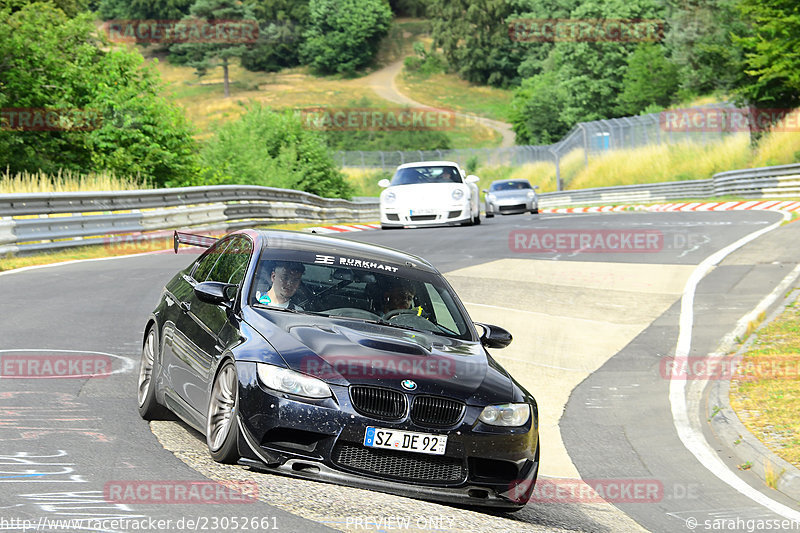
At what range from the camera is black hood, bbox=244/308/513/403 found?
20.4 ft

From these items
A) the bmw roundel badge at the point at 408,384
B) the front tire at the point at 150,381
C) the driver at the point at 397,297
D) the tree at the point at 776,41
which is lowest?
the front tire at the point at 150,381

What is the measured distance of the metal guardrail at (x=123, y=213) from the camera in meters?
19.4

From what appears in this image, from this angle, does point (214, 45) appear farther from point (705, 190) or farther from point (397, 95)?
point (705, 190)

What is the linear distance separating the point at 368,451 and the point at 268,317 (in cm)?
124

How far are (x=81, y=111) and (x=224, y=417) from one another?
26.5 m

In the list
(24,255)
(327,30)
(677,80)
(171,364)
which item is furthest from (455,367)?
(327,30)

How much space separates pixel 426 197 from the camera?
2495 cm

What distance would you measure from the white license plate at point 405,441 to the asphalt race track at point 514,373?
0.30 m

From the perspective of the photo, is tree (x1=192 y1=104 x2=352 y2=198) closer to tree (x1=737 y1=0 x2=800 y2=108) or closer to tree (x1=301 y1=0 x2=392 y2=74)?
tree (x1=737 y1=0 x2=800 y2=108)

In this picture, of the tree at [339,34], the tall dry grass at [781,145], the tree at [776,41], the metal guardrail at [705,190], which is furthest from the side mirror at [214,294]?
the tree at [339,34]

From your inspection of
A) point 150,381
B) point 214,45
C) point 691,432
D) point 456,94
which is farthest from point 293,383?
point 214,45

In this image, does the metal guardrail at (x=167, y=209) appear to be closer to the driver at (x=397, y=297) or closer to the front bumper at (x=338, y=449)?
the driver at (x=397, y=297)

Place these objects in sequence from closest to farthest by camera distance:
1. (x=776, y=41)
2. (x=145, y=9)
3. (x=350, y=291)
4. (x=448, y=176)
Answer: (x=350, y=291) → (x=448, y=176) → (x=776, y=41) → (x=145, y=9)

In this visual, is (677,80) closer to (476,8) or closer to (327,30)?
(476,8)
